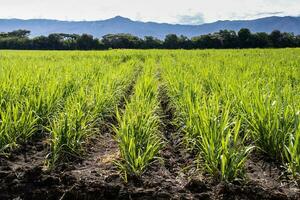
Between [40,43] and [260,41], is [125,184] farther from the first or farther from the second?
[40,43]

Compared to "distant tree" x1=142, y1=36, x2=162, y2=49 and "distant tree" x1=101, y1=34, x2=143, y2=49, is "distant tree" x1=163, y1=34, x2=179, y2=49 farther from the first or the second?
"distant tree" x1=101, y1=34, x2=143, y2=49

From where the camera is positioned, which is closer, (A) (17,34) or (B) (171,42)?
(B) (171,42)

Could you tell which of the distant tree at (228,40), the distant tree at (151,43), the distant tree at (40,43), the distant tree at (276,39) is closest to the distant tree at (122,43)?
the distant tree at (151,43)

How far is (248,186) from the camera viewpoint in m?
3.04

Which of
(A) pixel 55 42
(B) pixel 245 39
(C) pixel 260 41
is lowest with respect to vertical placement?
(A) pixel 55 42

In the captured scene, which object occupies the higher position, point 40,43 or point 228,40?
point 228,40

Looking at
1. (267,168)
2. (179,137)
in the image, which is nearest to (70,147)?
(179,137)

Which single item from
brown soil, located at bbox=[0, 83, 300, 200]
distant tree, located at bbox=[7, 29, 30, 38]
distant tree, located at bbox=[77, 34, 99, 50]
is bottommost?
brown soil, located at bbox=[0, 83, 300, 200]

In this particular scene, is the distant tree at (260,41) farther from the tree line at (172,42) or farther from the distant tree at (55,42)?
the distant tree at (55,42)

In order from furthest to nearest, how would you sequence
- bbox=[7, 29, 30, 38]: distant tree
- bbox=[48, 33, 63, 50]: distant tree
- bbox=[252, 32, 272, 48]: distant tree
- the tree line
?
1. bbox=[7, 29, 30, 38]: distant tree
2. bbox=[48, 33, 63, 50]: distant tree
3. bbox=[252, 32, 272, 48]: distant tree
4. the tree line

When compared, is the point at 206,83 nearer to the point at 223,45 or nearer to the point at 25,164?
the point at 25,164

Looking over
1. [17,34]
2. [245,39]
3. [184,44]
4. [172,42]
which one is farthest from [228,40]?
[17,34]

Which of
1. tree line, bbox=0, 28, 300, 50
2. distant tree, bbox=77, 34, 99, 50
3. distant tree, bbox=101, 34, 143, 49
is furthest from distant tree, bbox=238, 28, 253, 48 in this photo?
distant tree, bbox=77, 34, 99, 50

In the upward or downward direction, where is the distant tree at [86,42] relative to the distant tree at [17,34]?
downward
